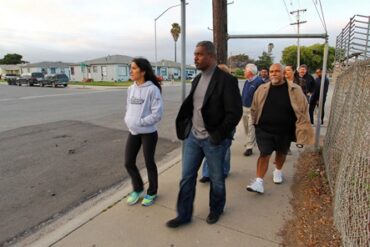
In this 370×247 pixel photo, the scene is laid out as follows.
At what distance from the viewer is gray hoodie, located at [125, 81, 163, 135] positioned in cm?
335

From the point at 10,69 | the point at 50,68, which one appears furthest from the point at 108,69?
the point at 10,69

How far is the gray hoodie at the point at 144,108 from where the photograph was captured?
11.0 ft

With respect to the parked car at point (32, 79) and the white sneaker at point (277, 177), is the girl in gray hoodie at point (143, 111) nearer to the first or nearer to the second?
the white sneaker at point (277, 177)

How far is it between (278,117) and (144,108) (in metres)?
1.74

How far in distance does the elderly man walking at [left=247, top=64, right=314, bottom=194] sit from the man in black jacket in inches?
41.0

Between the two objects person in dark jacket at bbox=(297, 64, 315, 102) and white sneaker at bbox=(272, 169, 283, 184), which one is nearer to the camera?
white sneaker at bbox=(272, 169, 283, 184)

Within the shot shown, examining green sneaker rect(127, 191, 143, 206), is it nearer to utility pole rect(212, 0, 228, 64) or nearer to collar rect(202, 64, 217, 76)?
collar rect(202, 64, 217, 76)

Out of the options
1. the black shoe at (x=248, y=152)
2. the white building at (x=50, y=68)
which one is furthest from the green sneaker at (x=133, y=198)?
the white building at (x=50, y=68)

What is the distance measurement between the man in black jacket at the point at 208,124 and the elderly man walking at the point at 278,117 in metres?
1.04

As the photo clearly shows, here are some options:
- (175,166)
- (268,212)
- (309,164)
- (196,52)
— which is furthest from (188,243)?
(309,164)

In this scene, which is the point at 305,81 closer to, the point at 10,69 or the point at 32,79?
the point at 32,79

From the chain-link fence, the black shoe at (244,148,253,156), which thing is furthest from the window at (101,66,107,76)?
the chain-link fence

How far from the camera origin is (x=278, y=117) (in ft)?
12.4

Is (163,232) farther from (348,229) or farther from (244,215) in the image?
(348,229)
